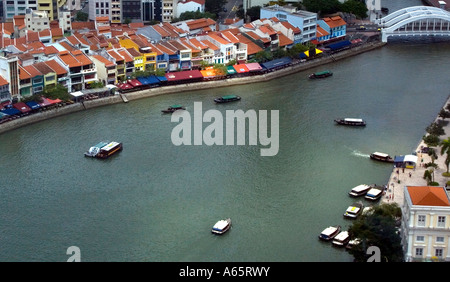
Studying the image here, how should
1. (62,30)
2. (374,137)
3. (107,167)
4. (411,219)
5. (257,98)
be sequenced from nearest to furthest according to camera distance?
(411,219) < (107,167) < (374,137) < (257,98) < (62,30)

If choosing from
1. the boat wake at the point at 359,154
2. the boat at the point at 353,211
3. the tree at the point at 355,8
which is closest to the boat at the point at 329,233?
the boat at the point at 353,211

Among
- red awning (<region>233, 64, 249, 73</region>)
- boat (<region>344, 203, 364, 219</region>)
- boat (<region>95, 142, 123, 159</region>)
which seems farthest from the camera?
red awning (<region>233, 64, 249, 73</region>)

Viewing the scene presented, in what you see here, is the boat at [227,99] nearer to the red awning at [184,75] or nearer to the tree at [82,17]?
the red awning at [184,75]

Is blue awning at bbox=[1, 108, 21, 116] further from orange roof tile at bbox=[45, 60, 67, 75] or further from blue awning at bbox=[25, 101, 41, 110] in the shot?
orange roof tile at bbox=[45, 60, 67, 75]

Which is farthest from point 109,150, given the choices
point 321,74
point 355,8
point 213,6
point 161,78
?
point 355,8

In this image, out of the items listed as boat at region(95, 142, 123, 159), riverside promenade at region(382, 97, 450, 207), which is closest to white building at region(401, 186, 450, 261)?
riverside promenade at region(382, 97, 450, 207)

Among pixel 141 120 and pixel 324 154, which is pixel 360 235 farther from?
pixel 141 120

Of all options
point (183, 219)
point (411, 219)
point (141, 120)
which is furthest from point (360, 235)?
point (141, 120)
